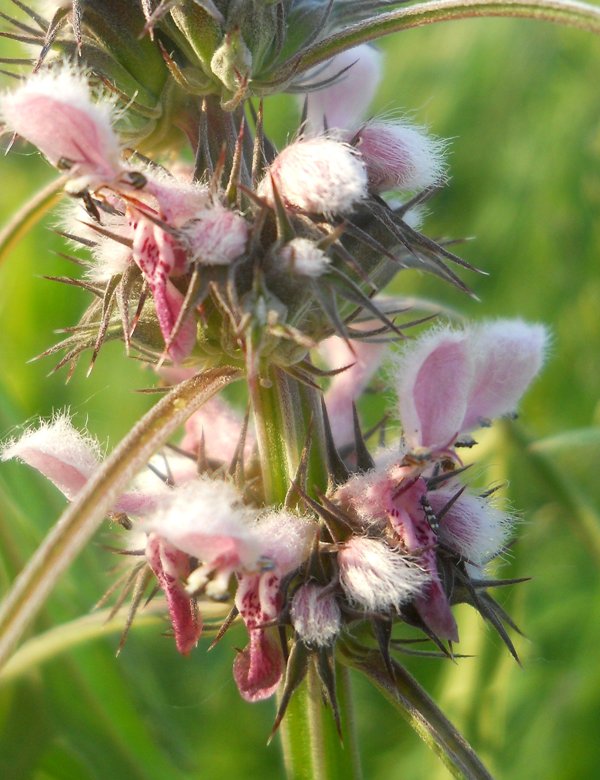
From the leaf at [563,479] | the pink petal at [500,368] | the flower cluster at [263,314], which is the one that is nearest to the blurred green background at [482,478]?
the leaf at [563,479]

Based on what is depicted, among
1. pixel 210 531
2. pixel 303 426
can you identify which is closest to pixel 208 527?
pixel 210 531

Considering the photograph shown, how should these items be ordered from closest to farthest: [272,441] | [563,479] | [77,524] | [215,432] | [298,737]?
[77,524]
[272,441]
[298,737]
[215,432]
[563,479]

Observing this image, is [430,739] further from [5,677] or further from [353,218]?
[5,677]

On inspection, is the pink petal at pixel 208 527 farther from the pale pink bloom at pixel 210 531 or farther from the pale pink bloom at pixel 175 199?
the pale pink bloom at pixel 175 199

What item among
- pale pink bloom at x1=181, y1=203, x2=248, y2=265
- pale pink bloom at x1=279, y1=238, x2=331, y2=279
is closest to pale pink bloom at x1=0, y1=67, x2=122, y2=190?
pale pink bloom at x1=181, y1=203, x2=248, y2=265

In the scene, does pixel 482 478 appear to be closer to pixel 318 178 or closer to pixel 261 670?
pixel 261 670

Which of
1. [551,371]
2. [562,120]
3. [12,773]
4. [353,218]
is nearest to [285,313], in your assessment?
[353,218]
